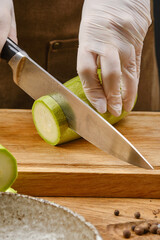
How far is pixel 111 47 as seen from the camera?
1716 mm

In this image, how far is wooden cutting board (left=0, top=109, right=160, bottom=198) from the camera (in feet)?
5.28

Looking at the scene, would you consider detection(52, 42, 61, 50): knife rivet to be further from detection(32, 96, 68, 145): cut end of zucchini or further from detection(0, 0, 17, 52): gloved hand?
detection(32, 96, 68, 145): cut end of zucchini

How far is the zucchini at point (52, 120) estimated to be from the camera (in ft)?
6.01

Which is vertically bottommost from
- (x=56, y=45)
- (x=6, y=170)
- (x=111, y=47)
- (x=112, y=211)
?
(x=112, y=211)

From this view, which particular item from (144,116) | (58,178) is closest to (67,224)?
(58,178)

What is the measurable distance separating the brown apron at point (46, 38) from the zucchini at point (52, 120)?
19.1 inches

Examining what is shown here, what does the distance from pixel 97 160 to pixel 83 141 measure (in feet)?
0.74

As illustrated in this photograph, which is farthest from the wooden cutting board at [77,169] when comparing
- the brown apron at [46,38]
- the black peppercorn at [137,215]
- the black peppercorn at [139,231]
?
the brown apron at [46,38]

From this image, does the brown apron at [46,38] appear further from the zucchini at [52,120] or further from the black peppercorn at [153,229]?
the black peppercorn at [153,229]

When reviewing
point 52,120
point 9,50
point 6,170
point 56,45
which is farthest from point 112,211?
point 56,45

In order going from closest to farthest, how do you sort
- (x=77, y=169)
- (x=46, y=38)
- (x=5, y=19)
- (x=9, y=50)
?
(x=77, y=169), (x=9, y=50), (x=5, y=19), (x=46, y=38)

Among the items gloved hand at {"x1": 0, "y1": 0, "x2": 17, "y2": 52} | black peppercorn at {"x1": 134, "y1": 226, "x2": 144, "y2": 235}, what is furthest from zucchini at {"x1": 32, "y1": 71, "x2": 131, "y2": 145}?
black peppercorn at {"x1": 134, "y1": 226, "x2": 144, "y2": 235}

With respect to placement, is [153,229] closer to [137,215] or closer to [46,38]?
[137,215]

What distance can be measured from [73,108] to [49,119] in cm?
25
